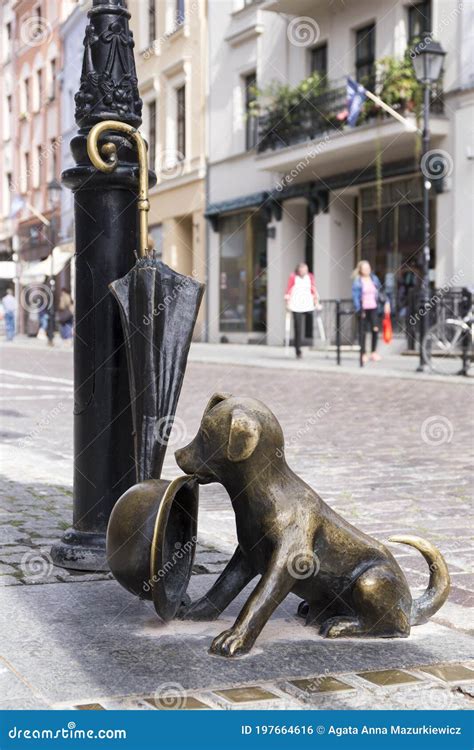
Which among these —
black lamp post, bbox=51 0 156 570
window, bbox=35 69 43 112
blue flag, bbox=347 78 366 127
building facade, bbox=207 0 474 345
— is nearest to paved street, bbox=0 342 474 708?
black lamp post, bbox=51 0 156 570

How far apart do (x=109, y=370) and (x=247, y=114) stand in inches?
932

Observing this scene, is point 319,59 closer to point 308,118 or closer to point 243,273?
point 308,118

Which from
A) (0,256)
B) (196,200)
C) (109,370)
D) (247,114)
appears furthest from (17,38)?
(109,370)

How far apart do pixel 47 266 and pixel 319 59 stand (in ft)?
50.9

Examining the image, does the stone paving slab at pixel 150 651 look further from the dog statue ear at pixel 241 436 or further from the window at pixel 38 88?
the window at pixel 38 88

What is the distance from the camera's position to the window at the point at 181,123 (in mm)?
32250

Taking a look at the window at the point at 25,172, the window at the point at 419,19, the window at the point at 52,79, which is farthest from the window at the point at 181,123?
the window at the point at 25,172

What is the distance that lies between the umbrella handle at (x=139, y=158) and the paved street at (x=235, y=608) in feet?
4.06

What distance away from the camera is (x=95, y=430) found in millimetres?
3820

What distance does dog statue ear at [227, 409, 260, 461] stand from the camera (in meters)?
2.84

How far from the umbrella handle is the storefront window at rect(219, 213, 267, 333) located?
2427cm

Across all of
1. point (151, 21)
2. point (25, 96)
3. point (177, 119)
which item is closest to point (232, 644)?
point (177, 119)

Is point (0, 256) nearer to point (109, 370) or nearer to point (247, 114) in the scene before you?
point (247, 114)

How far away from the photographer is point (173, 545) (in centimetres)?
318
